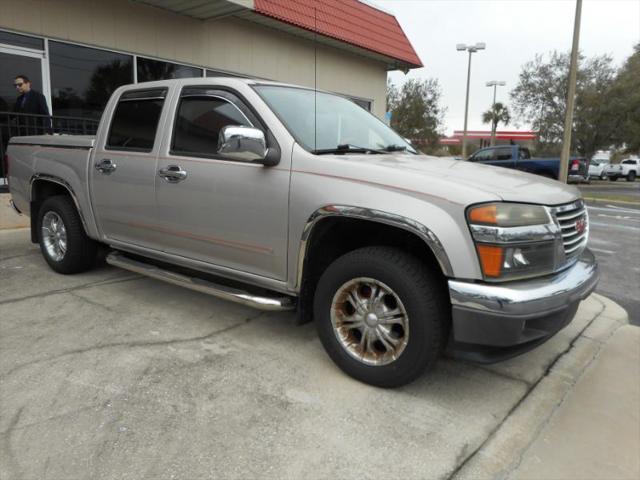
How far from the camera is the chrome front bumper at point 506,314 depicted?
8.13 ft

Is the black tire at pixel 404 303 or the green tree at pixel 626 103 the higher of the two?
the green tree at pixel 626 103

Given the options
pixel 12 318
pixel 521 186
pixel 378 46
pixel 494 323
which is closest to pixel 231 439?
pixel 494 323

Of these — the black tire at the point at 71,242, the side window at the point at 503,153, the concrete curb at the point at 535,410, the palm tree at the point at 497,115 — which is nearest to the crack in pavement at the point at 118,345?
the black tire at the point at 71,242

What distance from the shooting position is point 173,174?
3.70 m

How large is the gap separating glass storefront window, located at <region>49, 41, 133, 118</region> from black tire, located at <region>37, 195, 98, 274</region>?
4317 millimetres

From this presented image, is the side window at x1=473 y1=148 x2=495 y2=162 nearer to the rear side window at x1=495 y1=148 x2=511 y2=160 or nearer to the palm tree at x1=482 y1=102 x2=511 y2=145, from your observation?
the rear side window at x1=495 y1=148 x2=511 y2=160

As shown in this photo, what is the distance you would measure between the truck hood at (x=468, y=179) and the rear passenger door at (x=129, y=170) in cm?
173

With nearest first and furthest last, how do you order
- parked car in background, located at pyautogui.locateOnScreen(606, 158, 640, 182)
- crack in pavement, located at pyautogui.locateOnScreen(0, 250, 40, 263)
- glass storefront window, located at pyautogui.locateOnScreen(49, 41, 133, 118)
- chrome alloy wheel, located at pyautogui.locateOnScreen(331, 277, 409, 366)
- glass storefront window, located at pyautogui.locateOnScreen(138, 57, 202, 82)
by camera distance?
chrome alloy wheel, located at pyautogui.locateOnScreen(331, 277, 409, 366), crack in pavement, located at pyautogui.locateOnScreen(0, 250, 40, 263), glass storefront window, located at pyautogui.locateOnScreen(49, 41, 133, 118), glass storefront window, located at pyautogui.locateOnScreen(138, 57, 202, 82), parked car in background, located at pyautogui.locateOnScreen(606, 158, 640, 182)

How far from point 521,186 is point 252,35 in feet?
32.2

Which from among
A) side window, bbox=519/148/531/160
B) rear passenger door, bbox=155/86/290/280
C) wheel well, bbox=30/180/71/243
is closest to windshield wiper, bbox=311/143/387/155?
rear passenger door, bbox=155/86/290/280

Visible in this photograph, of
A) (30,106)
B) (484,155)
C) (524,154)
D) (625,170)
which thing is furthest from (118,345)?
(625,170)

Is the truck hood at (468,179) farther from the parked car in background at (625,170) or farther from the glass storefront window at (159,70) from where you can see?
the parked car in background at (625,170)

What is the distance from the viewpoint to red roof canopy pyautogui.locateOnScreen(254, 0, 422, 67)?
1098 centimetres

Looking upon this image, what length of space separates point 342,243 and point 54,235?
10.9 ft
